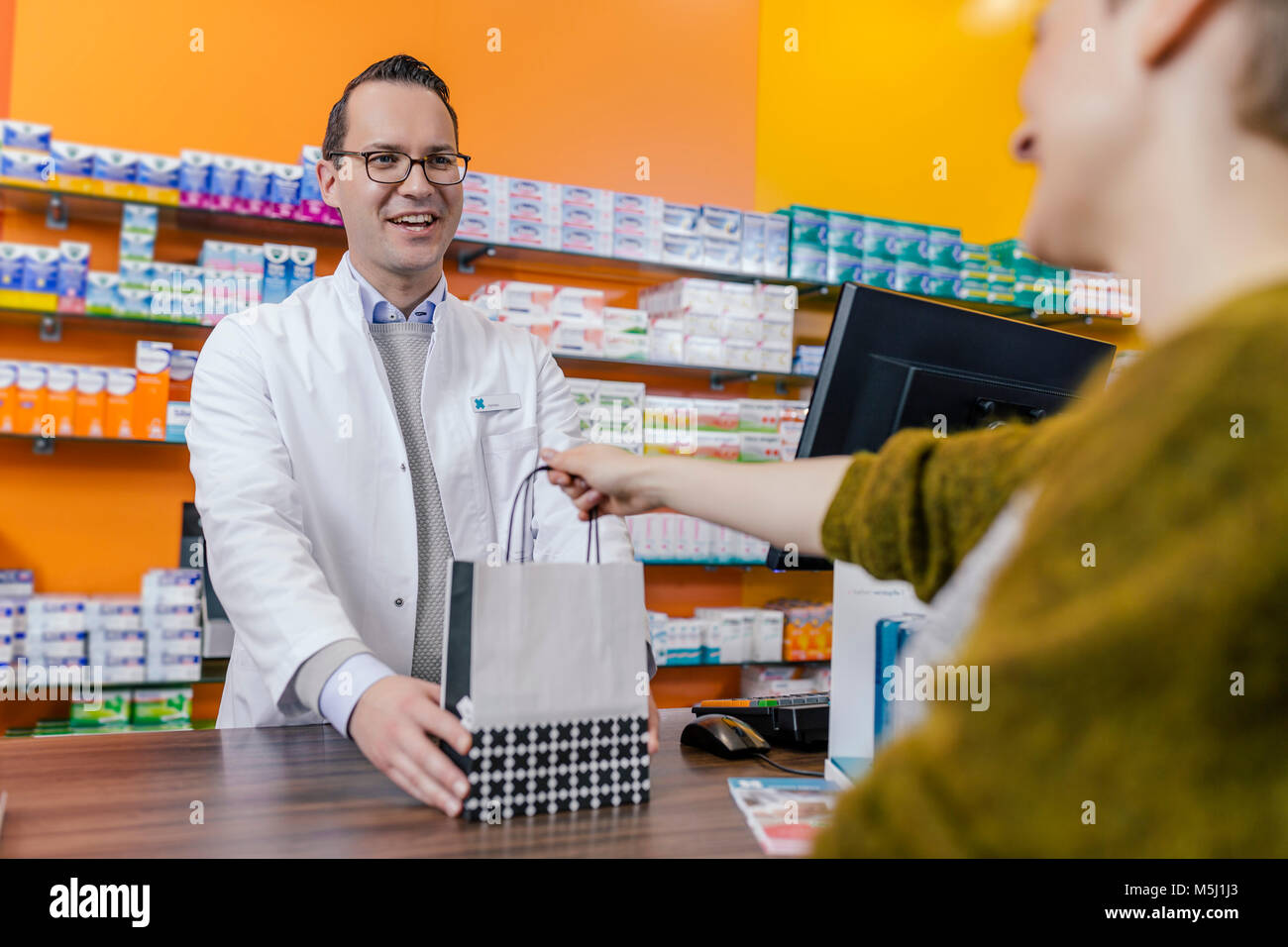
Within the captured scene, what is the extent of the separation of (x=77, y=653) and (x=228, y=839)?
7.96ft

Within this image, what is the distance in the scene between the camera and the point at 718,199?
14.1ft

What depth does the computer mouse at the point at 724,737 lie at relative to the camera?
1.41 m

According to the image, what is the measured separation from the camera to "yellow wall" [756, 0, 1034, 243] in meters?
4.45

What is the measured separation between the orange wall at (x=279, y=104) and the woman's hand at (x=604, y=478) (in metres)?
2.51

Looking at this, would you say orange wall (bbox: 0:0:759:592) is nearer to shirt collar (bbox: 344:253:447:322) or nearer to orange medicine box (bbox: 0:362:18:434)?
orange medicine box (bbox: 0:362:18:434)

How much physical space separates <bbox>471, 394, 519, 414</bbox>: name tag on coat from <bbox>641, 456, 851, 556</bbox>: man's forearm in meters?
0.99

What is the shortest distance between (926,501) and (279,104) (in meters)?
3.42

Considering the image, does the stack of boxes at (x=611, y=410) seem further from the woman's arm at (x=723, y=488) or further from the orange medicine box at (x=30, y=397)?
the woman's arm at (x=723, y=488)

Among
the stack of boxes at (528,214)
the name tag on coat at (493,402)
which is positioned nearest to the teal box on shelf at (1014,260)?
the stack of boxes at (528,214)

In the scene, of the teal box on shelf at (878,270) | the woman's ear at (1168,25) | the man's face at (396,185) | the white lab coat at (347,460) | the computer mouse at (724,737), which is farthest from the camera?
the teal box on shelf at (878,270)

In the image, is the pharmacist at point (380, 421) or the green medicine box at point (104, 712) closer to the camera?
the pharmacist at point (380, 421)

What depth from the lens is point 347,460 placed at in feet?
6.41
